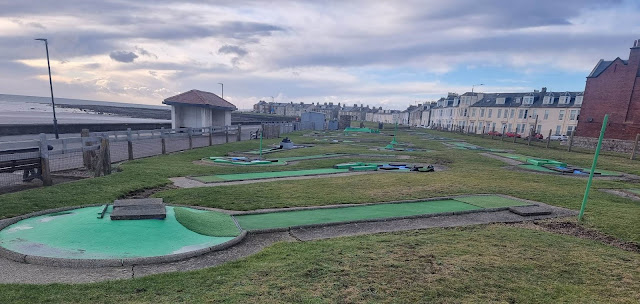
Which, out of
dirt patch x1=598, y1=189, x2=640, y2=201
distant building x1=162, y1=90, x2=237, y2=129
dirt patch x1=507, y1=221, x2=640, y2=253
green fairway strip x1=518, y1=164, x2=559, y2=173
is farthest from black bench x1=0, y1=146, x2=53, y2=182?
distant building x1=162, y1=90, x2=237, y2=129

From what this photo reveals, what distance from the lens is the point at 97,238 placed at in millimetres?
6309

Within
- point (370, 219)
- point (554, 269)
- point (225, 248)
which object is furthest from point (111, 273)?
point (554, 269)

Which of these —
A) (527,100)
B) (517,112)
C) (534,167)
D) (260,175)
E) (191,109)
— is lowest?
(260,175)

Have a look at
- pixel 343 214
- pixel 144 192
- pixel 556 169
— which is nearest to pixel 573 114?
pixel 556 169

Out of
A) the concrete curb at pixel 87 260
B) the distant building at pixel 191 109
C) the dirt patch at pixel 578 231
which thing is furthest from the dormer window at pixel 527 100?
the concrete curb at pixel 87 260

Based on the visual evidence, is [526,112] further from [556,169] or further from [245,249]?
[245,249]

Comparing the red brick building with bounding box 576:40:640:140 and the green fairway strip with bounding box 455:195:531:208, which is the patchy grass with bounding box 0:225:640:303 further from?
the red brick building with bounding box 576:40:640:140

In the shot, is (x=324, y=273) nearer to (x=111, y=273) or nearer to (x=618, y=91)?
(x=111, y=273)

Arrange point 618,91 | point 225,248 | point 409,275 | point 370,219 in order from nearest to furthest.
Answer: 1. point 409,275
2. point 225,248
3. point 370,219
4. point 618,91

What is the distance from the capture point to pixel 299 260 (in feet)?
18.9

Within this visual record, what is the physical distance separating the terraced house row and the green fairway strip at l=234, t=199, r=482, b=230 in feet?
157

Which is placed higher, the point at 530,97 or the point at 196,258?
the point at 530,97

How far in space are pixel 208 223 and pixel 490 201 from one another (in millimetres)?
8761

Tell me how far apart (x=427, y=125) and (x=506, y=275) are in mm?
99841
